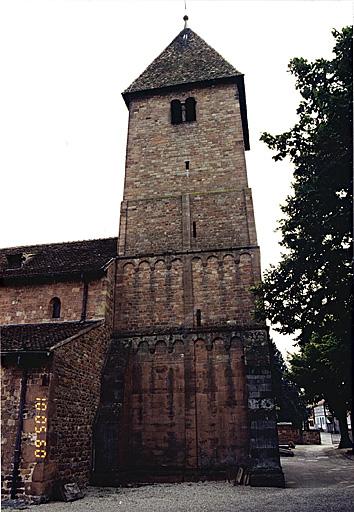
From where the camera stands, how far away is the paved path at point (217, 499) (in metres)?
9.65

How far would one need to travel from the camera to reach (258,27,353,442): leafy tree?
10.8 meters

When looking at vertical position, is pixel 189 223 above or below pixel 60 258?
above

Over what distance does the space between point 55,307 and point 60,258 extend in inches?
128

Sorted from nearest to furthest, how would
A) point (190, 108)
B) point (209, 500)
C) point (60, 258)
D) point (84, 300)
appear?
point (209, 500) → point (84, 300) → point (60, 258) → point (190, 108)

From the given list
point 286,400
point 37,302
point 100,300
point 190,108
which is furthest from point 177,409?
point 286,400

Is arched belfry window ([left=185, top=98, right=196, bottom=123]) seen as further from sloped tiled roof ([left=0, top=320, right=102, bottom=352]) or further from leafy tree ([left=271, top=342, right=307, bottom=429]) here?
leafy tree ([left=271, top=342, right=307, bottom=429])

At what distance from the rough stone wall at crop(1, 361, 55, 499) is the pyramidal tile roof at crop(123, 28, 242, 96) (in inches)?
688

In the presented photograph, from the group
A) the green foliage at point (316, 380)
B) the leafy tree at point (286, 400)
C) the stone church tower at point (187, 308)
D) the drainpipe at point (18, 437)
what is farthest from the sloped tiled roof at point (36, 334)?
the leafy tree at point (286, 400)

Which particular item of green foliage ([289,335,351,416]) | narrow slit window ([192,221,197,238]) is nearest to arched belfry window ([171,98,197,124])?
narrow slit window ([192,221,197,238])

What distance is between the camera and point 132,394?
52.1 feet

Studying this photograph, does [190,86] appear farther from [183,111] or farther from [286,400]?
[286,400]

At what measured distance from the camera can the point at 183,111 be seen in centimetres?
2303

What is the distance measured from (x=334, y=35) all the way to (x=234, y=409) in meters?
12.1

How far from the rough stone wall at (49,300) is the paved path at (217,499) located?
20.5 ft
